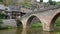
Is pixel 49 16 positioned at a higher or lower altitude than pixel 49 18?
higher

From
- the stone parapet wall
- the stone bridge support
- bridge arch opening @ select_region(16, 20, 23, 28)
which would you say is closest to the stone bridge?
the stone bridge support

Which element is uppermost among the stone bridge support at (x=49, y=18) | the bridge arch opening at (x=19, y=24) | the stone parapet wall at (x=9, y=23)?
the stone bridge support at (x=49, y=18)

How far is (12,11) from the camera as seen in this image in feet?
155

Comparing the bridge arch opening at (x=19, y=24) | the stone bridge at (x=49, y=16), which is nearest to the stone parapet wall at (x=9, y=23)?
the bridge arch opening at (x=19, y=24)

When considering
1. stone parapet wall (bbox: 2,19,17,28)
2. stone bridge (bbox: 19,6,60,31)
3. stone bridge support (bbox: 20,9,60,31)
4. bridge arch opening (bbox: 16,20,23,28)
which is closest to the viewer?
stone bridge (bbox: 19,6,60,31)

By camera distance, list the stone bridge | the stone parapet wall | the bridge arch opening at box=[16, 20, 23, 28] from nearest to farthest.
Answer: the stone bridge < the stone parapet wall < the bridge arch opening at box=[16, 20, 23, 28]

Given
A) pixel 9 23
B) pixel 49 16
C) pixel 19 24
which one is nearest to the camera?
pixel 49 16

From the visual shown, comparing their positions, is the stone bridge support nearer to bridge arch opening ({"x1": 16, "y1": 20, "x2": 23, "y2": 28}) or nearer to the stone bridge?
the stone bridge

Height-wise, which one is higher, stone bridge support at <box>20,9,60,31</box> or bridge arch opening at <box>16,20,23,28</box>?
stone bridge support at <box>20,9,60,31</box>

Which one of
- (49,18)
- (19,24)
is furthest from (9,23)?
(49,18)

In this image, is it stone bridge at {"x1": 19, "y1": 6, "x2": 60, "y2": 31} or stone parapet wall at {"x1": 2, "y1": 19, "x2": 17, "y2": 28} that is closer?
stone bridge at {"x1": 19, "y1": 6, "x2": 60, "y2": 31}

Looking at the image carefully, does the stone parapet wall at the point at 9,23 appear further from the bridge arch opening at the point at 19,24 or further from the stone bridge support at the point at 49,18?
the stone bridge support at the point at 49,18

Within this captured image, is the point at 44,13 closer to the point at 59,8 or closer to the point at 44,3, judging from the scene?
the point at 59,8

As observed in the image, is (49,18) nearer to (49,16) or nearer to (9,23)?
(49,16)
